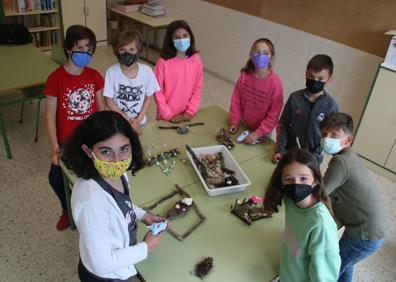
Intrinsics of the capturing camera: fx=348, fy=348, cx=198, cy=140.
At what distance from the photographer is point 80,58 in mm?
2049

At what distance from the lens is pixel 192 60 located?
104 inches

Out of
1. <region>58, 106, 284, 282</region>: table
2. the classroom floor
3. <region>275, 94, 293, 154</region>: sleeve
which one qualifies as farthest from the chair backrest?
<region>275, 94, 293, 154</region>: sleeve

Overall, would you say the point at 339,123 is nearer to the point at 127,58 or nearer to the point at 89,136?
the point at 89,136

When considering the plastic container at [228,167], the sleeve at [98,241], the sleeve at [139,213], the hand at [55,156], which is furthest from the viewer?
the hand at [55,156]

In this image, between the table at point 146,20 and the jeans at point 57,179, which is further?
the table at point 146,20

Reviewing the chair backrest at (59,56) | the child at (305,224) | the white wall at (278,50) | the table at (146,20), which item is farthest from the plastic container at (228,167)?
the table at (146,20)

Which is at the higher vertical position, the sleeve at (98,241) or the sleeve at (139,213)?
the sleeve at (98,241)

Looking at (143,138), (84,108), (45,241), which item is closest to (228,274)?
(143,138)

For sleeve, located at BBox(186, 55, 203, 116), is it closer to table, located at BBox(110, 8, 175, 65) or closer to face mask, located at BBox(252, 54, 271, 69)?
face mask, located at BBox(252, 54, 271, 69)

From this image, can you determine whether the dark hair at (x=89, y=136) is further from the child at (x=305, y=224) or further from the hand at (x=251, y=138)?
the hand at (x=251, y=138)

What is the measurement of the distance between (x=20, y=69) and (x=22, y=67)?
0.18 ft

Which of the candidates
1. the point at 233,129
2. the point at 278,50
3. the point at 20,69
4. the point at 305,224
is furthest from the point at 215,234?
the point at 278,50

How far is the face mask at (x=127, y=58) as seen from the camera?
2229mm

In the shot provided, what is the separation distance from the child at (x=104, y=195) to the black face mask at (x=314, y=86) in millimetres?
1224
